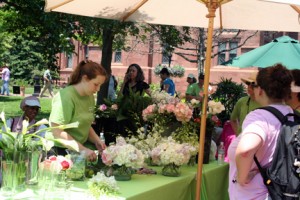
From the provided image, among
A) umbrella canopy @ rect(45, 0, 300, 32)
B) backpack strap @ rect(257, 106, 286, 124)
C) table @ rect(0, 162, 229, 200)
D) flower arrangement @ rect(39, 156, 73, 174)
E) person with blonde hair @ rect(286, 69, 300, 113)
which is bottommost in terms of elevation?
table @ rect(0, 162, 229, 200)

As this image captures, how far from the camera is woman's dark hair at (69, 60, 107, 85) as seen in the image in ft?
10.6

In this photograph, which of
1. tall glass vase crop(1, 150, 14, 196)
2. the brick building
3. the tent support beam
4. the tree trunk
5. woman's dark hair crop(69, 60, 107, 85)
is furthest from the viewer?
the brick building

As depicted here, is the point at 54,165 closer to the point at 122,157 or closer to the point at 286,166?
the point at 122,157

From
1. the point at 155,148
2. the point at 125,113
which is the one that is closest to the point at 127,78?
the point at 125,113

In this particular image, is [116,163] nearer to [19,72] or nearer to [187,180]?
[187,180]

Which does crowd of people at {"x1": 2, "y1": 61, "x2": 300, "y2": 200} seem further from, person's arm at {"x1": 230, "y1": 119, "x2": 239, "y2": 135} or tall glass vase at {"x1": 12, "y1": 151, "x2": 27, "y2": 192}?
person's arm at {"x1": 230, "y1": 119, "x2": 239, "y2": 135}

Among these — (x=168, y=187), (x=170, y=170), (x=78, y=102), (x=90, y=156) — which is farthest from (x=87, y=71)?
(x=168, y=187)

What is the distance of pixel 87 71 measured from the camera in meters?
3.24

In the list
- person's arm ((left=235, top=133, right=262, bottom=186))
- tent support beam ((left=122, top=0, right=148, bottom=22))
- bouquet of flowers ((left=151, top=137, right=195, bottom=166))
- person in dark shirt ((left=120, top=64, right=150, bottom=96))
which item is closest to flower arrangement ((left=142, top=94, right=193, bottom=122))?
bouquet of flowers ((left=151, top=137, right=195, bottom=166))

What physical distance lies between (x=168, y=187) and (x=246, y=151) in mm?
748

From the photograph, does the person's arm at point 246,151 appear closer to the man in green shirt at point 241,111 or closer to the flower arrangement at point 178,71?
the man in green shirt at point 241,111

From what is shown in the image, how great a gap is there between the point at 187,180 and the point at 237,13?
2.12 metres

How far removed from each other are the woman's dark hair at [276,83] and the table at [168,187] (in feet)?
2.99

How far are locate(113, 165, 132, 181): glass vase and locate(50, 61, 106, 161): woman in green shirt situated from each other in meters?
0.38
